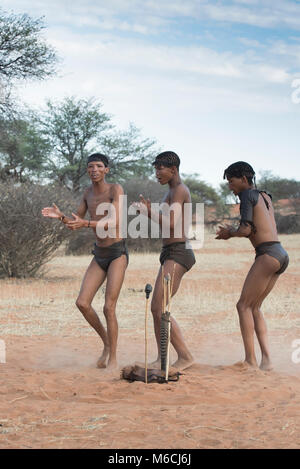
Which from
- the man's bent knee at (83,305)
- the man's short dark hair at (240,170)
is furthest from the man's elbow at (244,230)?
the man's bent knee at (83,305)

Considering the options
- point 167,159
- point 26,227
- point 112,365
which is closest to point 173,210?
point 167,159

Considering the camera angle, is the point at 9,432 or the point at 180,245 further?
the point at 180,245

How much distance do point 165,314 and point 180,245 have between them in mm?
832

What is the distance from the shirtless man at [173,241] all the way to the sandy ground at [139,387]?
1.13 feet

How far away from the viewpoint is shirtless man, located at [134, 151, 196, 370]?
18.2 ft

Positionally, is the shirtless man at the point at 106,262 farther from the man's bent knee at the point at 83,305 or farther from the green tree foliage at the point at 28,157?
the green tree foliage at the point at 28,157

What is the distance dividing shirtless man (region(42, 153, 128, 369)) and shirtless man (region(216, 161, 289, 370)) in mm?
1118

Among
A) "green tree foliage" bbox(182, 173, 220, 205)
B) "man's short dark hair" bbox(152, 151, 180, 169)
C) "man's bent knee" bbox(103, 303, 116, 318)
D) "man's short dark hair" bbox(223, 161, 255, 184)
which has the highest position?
"green tree foliage" bbox(182, 173, 220, 205)

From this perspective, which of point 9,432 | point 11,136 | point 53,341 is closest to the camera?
point 9,432

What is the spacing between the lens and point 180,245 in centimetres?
564

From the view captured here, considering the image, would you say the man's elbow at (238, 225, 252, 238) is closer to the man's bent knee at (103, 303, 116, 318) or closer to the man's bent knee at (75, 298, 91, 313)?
the man's bent knee at (103, 303, 116, 318)

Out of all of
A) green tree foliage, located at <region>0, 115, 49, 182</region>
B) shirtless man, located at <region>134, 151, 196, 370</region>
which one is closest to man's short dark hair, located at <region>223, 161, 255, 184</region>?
shirtless man, located at <region>134, 151, 196, 370</region>
